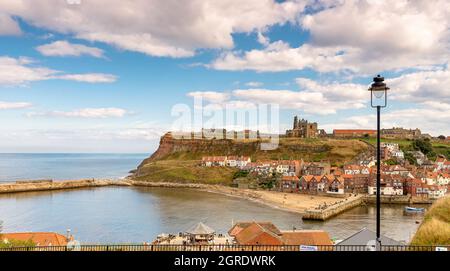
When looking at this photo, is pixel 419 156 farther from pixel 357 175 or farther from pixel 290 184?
pixel 290 184

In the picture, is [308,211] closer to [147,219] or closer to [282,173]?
[147,219]

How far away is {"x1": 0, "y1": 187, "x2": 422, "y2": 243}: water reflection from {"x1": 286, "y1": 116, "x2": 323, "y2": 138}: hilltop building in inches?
3231

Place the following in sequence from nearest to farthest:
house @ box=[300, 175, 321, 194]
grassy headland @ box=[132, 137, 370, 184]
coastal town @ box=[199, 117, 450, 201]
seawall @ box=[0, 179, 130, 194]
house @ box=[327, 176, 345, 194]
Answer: coastal town @ box=[199, 117, 450, 201], house @ box=[327, 176, 345, 194], house @ box=[300, 175, 321, 194], seawall @ box=[0, 179, 130, 194], grassy headland @ box=[132, 137, 370, 184]

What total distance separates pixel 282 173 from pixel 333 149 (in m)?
29.3

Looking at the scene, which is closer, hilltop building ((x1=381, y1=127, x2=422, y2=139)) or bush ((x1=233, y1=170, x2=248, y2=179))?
bush ((x1=233, y1=170, x2=248, y2=179))

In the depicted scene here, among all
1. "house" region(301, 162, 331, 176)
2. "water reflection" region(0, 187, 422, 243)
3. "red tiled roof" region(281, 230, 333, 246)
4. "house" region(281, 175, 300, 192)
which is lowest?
"water reflection" region(0, 187, 422, 243)

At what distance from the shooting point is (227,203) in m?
67.7

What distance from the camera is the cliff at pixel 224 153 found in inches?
4235

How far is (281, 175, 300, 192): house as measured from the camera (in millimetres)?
85044

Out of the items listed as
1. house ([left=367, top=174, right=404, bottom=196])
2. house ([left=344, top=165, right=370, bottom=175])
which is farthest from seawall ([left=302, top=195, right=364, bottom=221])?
house ([left=344, top=165, right=370, bottom=175])

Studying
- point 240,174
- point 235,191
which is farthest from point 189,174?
point 235,191

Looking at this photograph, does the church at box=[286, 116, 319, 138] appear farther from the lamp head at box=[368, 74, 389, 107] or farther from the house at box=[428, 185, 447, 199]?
the lamp head at box=[368, 74, 389, 107]

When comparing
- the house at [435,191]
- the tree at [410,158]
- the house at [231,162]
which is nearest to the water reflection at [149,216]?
the house at [435,191]
